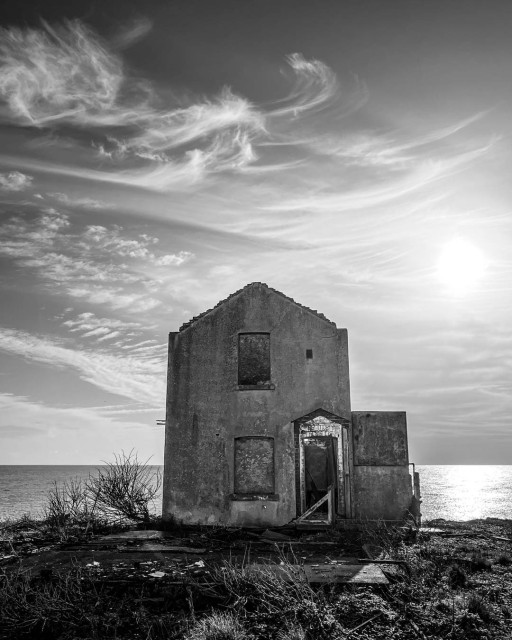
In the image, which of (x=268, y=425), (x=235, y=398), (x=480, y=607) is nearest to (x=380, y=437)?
(x=268, y=425)

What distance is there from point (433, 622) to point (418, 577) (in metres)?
1.94

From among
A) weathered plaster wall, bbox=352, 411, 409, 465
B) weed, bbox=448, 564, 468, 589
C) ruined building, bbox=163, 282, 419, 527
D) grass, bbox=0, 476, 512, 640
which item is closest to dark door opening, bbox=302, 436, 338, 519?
ruined building, bbox=163, 282, 419, 527

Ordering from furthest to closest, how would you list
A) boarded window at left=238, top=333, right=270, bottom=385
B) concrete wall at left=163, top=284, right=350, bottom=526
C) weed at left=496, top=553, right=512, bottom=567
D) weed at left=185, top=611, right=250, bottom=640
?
1. boarded window at left=238, top=333, right=270, bottom=385
2. concrete wall at left=163, top=284, right=350, bottom=526
3. weed at left=496, top=553, right=512, bottom=567
4. weed at left=185, top=611, right=250, bottom=640

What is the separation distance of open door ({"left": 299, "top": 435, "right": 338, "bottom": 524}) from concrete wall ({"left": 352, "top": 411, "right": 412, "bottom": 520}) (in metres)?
0.89

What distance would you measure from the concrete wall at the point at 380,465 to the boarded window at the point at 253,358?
332 cm

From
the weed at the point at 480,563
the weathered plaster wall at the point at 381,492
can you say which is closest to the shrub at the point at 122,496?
the weathered plaster wall at the point at 381,492

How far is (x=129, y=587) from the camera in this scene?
9.30 m

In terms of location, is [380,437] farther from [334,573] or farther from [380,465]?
[334,573]

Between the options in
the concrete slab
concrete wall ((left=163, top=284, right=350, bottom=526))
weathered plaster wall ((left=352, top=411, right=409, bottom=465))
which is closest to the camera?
the concrete slab

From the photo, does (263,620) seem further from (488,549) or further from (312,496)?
(312,496)

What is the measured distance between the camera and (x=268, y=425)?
17.5m

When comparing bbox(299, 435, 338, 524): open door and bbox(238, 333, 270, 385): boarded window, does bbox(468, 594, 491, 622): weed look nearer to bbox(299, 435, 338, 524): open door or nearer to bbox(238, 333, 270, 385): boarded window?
bbox(299, 435, 338, 524): open door

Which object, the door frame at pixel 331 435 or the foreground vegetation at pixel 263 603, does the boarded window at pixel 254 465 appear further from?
the foreground vegetation at pixel 263 603

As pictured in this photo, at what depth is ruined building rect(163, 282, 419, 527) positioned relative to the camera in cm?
1677
